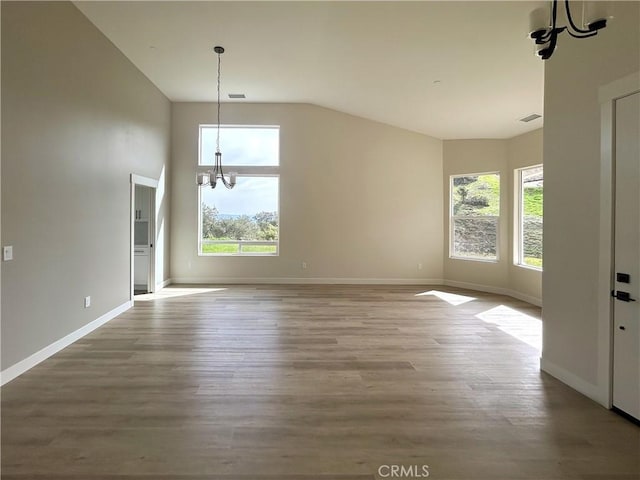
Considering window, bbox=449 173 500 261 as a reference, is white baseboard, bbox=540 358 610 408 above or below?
below

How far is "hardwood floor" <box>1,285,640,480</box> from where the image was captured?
1951 millimetres

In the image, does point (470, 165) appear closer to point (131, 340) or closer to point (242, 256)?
point (242, 256)

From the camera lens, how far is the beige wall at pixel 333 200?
7414 millimetres

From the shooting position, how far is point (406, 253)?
764 centimetres

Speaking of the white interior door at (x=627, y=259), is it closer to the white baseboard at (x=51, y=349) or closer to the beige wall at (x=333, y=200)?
the white baseboard at (x=51, y=349)

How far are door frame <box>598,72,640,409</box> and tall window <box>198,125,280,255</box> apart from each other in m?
5.75

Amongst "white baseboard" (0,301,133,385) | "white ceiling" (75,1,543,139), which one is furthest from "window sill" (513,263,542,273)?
"white baseboard" (0,301,133,385)

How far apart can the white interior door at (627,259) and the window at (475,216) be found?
4.50 metres

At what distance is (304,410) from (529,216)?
220 inches

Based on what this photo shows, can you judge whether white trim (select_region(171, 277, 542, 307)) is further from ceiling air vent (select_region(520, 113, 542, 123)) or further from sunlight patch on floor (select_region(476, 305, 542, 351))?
ceiling air vent (select_region(520, 113, 542, 123))

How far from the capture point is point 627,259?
242cm

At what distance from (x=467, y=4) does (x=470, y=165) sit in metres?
4.05

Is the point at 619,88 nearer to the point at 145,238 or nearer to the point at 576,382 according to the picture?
the point at 576,382

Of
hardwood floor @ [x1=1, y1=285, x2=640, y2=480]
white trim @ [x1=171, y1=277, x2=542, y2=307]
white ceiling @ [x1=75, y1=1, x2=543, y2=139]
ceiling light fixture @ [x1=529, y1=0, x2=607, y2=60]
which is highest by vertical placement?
white ceiling @ [x1=75, y1=1, x2=543, y2=139]
